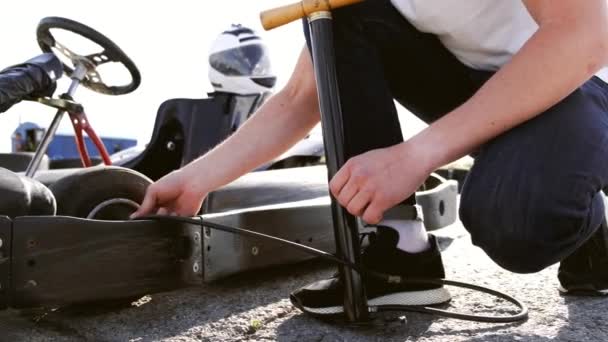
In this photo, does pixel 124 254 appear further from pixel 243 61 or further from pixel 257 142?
pixel 243 61

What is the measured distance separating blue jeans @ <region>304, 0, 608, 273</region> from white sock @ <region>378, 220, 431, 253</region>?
0.13 m

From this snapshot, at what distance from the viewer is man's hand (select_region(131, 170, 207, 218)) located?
126 centimetres

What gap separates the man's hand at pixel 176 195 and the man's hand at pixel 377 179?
1.34 feet

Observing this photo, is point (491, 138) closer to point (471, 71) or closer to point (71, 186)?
point (471, 71)

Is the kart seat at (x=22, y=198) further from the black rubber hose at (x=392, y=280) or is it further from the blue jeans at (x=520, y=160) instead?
the blue jeans at (x=520, y=160)

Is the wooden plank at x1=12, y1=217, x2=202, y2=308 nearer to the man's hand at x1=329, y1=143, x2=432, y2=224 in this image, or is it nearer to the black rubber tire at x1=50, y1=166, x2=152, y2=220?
the black rubber tire at x1=50, y1=166, x2=152, y2=220

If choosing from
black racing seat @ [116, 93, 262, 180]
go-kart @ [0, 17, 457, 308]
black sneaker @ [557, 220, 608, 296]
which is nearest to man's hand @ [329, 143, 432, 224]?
go-kart @ [0, 17, 457, 308]

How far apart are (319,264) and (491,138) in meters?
0.83

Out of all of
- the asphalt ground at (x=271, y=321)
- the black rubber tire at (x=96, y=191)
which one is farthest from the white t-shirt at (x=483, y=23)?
the black rubber tire at (x=96, y=191)

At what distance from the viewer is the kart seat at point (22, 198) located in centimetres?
109

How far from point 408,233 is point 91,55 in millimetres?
1778

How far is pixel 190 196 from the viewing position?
1.26m

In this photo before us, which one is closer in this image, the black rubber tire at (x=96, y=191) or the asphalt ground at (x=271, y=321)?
the asphalt ground at (x=271, y=321)

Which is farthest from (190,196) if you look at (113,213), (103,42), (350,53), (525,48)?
(103,42)
